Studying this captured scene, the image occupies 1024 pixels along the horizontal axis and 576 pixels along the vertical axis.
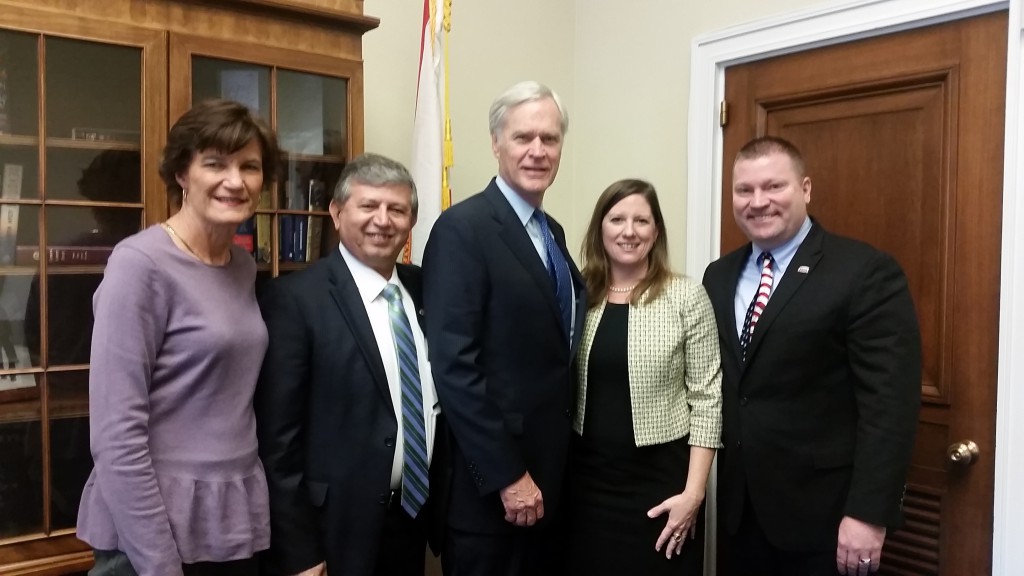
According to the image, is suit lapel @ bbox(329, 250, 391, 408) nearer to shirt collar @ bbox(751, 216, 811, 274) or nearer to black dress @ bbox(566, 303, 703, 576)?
black dress @ bbox(566, 303, 703, 576)

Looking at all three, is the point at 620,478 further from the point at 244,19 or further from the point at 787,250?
the point at 244,19

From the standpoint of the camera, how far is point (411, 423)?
1504 millimetres

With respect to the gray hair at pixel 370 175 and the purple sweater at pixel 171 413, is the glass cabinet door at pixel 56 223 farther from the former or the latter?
the gray hair at pixel 370 175

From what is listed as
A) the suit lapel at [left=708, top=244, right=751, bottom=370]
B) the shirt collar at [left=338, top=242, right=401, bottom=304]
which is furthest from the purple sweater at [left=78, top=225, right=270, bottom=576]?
the suit lapel at [left=708, top=244, right=751, bottom=370]

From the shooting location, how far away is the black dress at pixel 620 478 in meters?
1.69

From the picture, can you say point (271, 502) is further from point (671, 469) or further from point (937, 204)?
point (937, 204)

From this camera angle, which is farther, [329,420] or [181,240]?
[329,420]

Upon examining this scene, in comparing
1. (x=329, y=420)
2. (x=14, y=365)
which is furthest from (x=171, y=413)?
(x=14, y=365)

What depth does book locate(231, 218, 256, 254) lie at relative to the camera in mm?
1707

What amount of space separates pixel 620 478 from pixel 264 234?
1062mm

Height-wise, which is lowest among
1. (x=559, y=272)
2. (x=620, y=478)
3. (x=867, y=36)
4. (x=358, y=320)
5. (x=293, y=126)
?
(x=620, y=478)

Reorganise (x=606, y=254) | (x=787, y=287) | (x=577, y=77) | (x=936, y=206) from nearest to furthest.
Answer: (x=787, y=287)
(x=606, y=254)
(x=936, y=206)
(x=577, y=77)

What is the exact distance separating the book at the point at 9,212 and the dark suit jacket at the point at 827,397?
1579 mm

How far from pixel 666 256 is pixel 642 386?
1.16 feet
